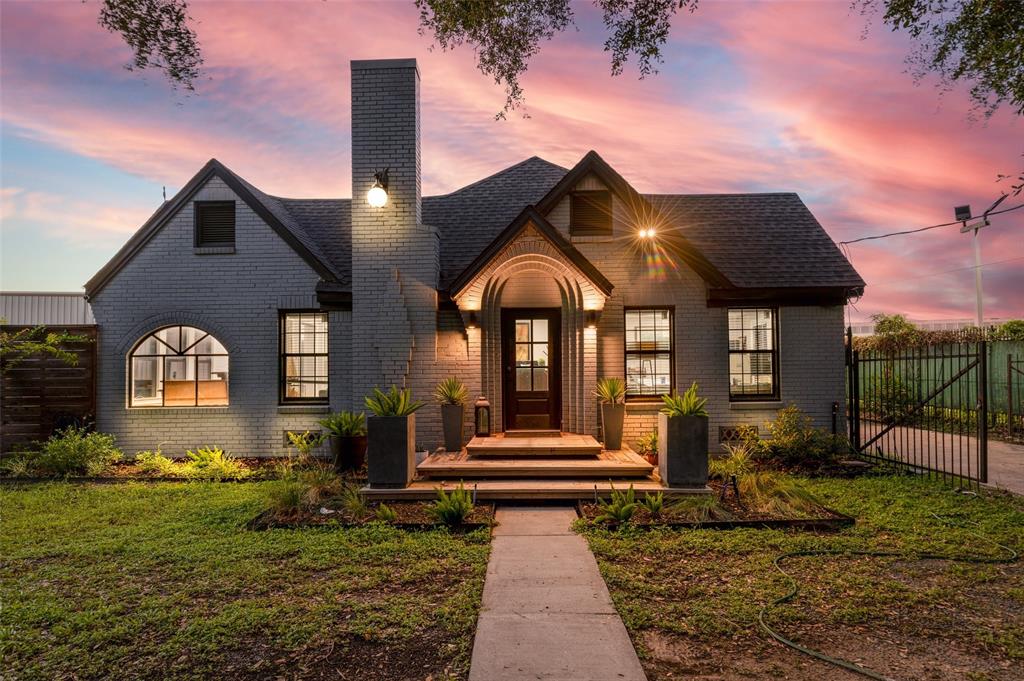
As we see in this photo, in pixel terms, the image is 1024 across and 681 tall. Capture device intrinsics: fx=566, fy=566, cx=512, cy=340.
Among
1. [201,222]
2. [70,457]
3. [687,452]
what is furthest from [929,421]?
[70,457]

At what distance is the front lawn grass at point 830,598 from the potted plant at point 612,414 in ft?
10.3

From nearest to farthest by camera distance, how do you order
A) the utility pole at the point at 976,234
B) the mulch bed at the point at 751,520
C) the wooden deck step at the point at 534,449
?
the mulch bed at the point at 751,520
the wooden deck step at the point at 534,449
the utility pole at the point at 976,234

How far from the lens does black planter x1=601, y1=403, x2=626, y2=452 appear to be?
385 inches

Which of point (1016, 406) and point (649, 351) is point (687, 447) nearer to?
point (649, 351)

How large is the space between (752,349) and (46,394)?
45.5ft

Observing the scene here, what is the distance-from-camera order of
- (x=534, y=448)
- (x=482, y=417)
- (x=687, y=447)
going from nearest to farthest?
(x=687, y=447) < (x=534, y=448) < (x=482, y=417)

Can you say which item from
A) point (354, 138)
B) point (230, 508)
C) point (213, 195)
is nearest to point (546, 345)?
point (354, 138)

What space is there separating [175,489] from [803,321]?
11829 millimetres

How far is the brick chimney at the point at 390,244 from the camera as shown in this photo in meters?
10.3

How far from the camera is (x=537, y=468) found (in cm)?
852

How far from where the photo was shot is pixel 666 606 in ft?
15.3

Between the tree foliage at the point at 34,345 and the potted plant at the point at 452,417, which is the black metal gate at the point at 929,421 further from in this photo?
the tree foliage at the point at 34,345

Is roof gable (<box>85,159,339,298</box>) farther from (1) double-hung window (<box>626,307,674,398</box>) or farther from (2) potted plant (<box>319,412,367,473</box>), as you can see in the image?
(1) double-hung window (<box>626,307,674,398</box>)

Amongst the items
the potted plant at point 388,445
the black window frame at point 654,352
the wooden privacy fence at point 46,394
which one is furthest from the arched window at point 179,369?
the black window frame at point 654,352
